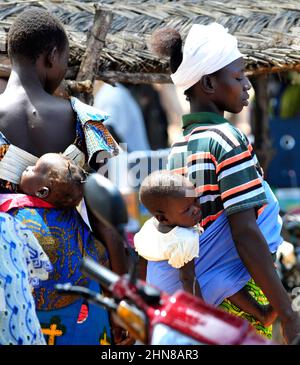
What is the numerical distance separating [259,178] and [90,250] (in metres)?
0.79

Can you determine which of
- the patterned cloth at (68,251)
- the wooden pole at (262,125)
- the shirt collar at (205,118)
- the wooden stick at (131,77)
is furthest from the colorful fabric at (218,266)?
the wooden pole at (262,125)

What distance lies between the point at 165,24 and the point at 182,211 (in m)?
2.00

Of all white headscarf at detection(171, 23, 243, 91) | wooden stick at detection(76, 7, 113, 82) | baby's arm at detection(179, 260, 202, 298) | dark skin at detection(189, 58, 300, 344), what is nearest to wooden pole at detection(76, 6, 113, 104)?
wooden stick at detection(76, 7, 113, 82)

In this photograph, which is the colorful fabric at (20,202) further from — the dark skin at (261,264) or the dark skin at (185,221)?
the dark skin at (261,264)

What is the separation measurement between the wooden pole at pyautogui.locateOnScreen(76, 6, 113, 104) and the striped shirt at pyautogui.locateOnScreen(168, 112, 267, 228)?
995 mm

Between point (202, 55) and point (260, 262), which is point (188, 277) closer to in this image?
point (260, 262)

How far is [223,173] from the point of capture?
4168mm

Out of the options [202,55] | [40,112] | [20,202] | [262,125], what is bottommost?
[262,125]

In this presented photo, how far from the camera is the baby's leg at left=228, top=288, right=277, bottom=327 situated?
4309 mm

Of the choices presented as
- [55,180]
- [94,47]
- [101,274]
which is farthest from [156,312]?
[94,47]

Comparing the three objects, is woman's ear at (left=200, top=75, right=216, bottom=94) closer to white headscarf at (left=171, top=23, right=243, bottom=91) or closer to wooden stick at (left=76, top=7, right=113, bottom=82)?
white headscarf at (left=171, top=23, right=243, bottom=91)
